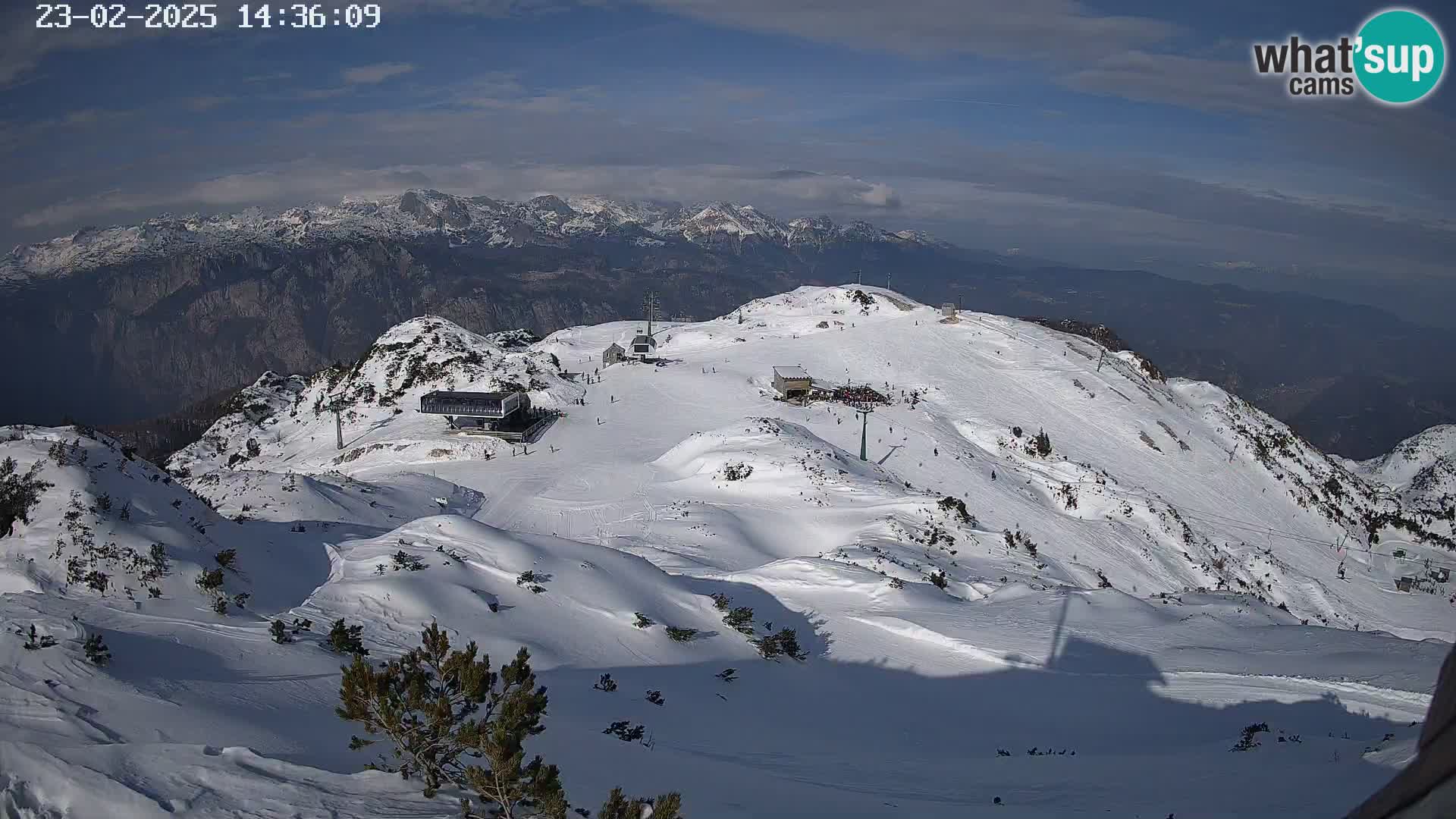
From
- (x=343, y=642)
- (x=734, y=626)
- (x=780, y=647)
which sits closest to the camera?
(x=343, y=642)

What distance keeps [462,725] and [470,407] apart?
127ft

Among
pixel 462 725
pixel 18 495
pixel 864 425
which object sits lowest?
pixel 864 425

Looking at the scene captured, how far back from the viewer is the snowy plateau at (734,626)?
827 centimetres

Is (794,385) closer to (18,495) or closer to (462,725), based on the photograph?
(18,495)

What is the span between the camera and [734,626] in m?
17.2

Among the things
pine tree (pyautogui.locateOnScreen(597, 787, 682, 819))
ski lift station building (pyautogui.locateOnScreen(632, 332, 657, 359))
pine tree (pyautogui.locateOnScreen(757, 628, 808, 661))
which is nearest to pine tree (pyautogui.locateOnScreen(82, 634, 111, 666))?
pine tree (pyautogui.locateOnScreen(597, 787, 682, 819))

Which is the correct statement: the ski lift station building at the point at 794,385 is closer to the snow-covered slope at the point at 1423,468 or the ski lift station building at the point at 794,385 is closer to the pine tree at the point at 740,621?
the pine tree at the point at 740,621

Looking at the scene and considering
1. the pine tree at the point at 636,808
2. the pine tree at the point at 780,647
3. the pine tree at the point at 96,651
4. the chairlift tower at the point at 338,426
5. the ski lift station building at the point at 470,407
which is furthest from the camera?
the chairlift tower at the point at 338,426

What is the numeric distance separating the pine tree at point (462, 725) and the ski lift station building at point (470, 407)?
37.2 metres

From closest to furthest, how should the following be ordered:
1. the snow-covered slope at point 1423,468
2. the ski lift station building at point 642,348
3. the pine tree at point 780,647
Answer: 1. the pine tree at point 780,647
2. the ski lift station building at point 642,348
3. the snow-covered slope at point 1423,468

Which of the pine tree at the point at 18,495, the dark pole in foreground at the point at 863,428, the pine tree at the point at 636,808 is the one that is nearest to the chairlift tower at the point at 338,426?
the pine tree at the point at 18,495

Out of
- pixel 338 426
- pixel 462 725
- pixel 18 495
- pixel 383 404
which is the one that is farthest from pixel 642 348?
pixel 462 725

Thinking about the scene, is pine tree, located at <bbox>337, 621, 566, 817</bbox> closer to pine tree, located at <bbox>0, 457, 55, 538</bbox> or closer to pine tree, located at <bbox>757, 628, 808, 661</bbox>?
pine tree, located at <bbox>757, 628, 808, 661</bbox>

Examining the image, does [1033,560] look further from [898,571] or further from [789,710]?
[789,710]
